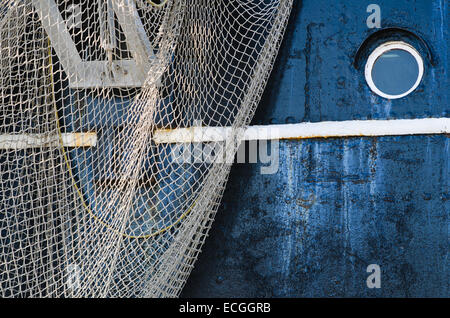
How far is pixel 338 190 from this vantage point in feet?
10.3

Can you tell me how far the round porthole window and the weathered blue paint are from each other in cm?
5

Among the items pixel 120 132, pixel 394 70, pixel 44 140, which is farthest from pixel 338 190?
pixel 44 140

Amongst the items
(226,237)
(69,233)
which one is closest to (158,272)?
(226,237)

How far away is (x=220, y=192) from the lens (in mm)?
3186

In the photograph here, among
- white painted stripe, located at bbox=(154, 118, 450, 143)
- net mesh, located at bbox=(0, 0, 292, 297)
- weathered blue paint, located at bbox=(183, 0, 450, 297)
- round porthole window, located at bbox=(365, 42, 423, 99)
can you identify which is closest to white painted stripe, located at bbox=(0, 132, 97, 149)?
net mesh, located at bbox=(0, 0, 292, 297)

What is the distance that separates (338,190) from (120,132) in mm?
1410

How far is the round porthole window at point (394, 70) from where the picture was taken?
123 inches

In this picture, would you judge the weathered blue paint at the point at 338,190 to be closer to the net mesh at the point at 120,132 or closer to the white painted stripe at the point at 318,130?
the white painted stripe at the point at 318,130

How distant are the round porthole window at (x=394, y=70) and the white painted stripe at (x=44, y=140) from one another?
1789 millimetres

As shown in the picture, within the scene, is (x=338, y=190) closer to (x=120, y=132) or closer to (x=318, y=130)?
(x=318, y=130)

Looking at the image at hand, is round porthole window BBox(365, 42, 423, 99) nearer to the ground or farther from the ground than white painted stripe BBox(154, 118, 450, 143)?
farther from the ground

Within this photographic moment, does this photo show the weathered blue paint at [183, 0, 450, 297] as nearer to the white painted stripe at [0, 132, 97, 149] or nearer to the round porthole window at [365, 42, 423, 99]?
the round porthole window at [365, 42, 423, 99]

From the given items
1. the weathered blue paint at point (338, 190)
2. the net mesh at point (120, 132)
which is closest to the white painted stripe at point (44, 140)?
the net mesh at point (120, 132)

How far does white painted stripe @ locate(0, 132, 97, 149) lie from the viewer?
346 cm
